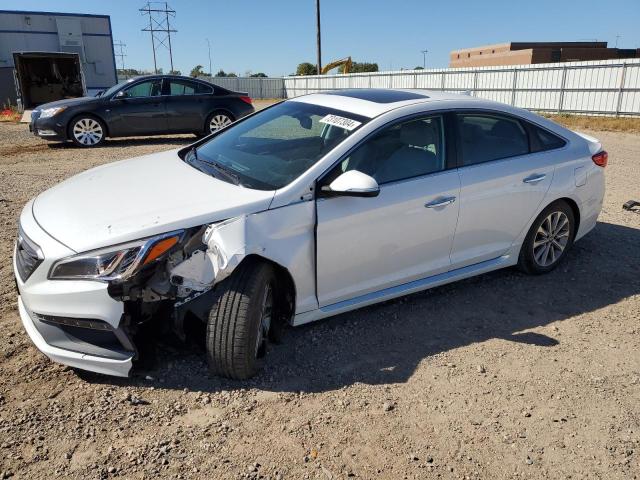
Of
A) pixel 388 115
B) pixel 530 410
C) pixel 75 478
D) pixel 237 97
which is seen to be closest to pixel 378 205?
pixel 388 115

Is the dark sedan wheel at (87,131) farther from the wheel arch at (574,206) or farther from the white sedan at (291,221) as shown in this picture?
the wheel arch at (574,206)

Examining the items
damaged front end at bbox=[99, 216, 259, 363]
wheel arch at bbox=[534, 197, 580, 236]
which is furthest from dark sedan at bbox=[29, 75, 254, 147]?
damaged front end at bbox=[99, 216, 259, 363]

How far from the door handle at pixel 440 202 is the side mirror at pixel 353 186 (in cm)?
67

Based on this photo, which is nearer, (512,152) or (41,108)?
(512,152)

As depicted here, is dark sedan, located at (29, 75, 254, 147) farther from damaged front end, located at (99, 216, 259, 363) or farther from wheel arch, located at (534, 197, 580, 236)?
damaged front end, located at (99, 216, 259, 363)

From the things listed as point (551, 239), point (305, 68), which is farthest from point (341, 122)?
point (305, 68)

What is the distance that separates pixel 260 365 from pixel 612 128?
17770mm

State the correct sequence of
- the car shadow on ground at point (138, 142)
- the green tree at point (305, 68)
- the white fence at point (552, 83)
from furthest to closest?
the green tree at point (305, 68) → the white fence at point (552, 83) → the car shadow on ground at point (138, 142)

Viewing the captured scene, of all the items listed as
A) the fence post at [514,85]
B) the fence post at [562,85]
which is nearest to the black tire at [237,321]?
the fence post at [562,85]

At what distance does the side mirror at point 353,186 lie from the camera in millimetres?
3146

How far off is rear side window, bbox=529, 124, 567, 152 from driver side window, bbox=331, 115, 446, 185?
3.30 feet

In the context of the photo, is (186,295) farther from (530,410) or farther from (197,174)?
(530,410)

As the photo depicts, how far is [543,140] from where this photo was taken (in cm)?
450

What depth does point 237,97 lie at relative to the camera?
13.1 meters
